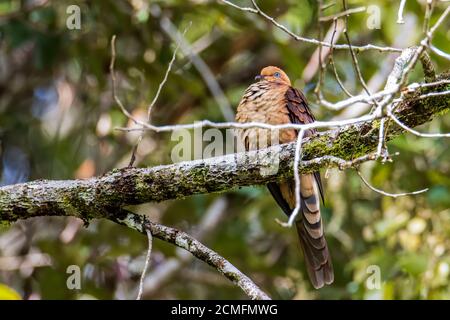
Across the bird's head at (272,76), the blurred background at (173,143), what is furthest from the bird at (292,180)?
the blurred background at (173,143)

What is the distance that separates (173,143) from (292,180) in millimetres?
2397

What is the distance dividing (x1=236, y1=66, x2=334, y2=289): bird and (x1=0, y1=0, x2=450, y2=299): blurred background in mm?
644

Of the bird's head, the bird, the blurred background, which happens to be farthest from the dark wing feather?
the blurred background

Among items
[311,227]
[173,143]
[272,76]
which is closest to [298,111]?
[272,76]

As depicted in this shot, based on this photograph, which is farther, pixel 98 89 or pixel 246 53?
pixel 246 53

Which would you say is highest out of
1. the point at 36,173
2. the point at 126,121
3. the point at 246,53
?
the point at 246,53

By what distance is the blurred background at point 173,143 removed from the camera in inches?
225

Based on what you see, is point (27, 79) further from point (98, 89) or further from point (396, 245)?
point (396, 245)

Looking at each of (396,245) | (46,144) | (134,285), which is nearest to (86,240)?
(134,285)

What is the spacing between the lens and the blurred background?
572cm

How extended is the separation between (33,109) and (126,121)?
106cm

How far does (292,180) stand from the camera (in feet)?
14.7

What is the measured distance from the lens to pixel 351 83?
6.79 metres

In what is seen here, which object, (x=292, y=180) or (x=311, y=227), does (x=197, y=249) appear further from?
(x=311, y=227)
